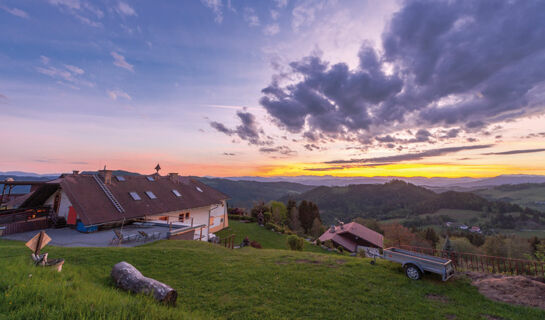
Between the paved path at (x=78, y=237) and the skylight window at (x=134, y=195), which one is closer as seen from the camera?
the paved path at (x=78, y=237)

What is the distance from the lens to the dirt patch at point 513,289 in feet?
24.1

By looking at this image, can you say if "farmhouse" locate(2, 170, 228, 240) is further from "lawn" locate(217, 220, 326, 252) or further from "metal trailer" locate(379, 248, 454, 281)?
"metal trailer" locate(379, 248, 454, 281)

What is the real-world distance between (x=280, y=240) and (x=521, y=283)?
2698 cm

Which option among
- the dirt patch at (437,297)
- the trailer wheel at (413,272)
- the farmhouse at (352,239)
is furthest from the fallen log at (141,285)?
the farmhouse at (352,239)

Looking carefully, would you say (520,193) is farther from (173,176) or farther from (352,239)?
(173,176)

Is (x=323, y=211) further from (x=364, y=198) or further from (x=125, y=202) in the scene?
(x=125, y=202)

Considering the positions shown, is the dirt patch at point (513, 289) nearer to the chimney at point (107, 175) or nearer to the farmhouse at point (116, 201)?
the farmhouse at point (116, 201)

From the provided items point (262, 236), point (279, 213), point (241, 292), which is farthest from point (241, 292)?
Result: point (279, 213)

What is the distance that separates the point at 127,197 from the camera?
23.2 metres

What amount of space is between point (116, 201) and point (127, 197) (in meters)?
1.63

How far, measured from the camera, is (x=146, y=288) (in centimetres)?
663

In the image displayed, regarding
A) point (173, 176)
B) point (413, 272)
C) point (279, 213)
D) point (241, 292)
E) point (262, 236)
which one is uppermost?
point (173, 176)

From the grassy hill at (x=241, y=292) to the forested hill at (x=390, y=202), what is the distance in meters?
112

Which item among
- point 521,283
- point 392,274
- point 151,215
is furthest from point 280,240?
point 521,283
